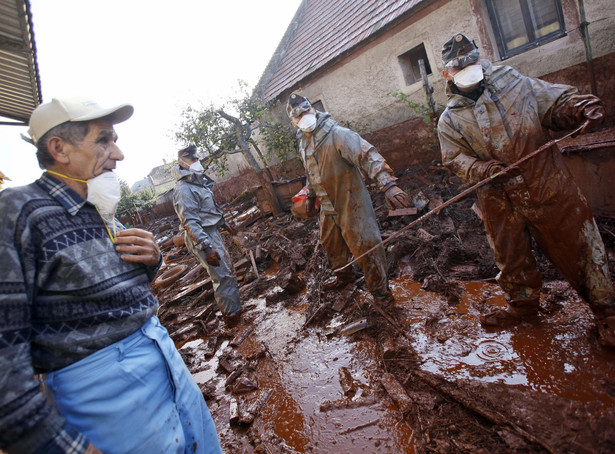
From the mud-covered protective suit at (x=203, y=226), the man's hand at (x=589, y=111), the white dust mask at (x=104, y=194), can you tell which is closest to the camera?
the white dust mask at (x=104, y=194)

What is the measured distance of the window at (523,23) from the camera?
20.6ft

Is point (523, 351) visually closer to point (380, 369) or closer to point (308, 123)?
point (380, 369)

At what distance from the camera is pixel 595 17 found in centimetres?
565

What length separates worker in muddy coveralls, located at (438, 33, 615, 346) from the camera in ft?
8.43

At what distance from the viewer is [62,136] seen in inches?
57.7

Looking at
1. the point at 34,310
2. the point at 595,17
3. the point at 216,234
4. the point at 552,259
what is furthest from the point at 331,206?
the point at 595,17

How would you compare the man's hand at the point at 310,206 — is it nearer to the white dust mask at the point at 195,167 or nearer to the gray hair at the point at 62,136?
the white dust mask at the point at 195,167

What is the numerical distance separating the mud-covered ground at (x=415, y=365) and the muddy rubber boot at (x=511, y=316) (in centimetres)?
8

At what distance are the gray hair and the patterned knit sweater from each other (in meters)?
0.09

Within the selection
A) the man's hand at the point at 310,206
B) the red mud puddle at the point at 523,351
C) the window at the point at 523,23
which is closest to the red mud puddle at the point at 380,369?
the red mud puddle at the point at 523,351

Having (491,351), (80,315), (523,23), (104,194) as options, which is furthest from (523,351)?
(523,23)

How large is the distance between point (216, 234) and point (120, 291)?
12.6ft

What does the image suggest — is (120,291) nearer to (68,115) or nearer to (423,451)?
(68,115)

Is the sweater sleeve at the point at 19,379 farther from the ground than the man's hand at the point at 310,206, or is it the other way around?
the sweater sleeve at the point at 19,379
